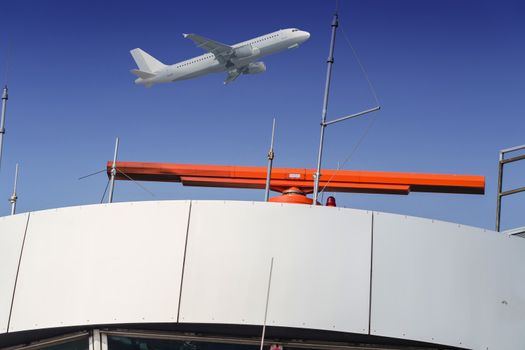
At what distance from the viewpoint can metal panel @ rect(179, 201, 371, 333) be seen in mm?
10227

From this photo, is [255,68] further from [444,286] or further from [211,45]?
[444,286]

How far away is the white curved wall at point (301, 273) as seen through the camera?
10.3 m

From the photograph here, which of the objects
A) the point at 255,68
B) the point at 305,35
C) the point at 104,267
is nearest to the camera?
the point at 104,267

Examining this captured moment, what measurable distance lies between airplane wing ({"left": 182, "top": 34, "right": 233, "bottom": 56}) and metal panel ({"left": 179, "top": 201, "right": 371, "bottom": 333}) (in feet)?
136

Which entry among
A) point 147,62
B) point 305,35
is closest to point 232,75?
point 305,35

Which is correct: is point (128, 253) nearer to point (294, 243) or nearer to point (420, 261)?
point (294, 243)

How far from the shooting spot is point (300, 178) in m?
14.7

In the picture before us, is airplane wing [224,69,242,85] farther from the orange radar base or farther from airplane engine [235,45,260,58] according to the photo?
the orange radar base

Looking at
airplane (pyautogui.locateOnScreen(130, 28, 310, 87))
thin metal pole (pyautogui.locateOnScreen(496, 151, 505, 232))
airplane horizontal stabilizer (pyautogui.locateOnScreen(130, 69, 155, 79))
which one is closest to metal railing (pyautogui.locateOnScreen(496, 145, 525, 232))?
thin metal pole (pyautogui.locateOnScreen(496, 151, 505, 232))

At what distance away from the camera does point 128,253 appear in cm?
Result: 1081

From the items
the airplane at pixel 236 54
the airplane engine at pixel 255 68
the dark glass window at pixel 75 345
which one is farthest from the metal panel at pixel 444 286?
the airplane engine at pixel 255 68

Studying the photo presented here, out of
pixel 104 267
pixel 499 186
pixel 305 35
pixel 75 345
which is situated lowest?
pixel 75 345

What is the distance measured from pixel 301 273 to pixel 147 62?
5438 centimetres

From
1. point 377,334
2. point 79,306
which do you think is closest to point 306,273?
point 377,334
